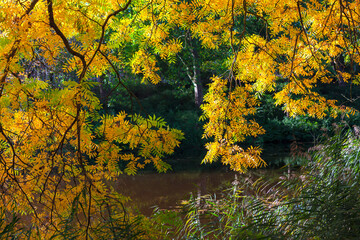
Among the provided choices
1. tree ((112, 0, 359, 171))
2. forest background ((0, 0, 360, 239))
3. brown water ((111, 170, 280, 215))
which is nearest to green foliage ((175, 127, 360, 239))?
forest background ((0, 0, 360, 239))

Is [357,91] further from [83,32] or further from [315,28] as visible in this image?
[83,32]

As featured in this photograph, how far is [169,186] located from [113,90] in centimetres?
→ 562

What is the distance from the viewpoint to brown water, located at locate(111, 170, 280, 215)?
7.46 m

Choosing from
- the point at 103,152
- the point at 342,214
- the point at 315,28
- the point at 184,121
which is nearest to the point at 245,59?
the point at 315,28

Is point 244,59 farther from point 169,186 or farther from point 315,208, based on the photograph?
point 169,186

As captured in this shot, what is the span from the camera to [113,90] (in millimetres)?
3146

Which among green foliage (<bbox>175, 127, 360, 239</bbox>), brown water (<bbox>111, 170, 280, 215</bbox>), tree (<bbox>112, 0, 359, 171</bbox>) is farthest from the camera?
brown water (<bbox>111, 170, 280, 215</bbox>)

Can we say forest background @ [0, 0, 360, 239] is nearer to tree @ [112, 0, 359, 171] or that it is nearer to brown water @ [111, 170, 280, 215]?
tree @ [112, 0, 359, 171]

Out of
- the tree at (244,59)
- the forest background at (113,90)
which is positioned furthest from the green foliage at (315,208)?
the tree at (244,59)

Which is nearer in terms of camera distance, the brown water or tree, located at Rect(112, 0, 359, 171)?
tree, located at Rect(112, 0, 359, 171)

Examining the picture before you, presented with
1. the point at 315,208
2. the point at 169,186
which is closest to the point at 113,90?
the point at 315,208

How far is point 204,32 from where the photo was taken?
4758 millimetres

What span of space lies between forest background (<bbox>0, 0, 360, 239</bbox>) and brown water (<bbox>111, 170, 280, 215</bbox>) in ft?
3.18

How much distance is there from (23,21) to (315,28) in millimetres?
3608
